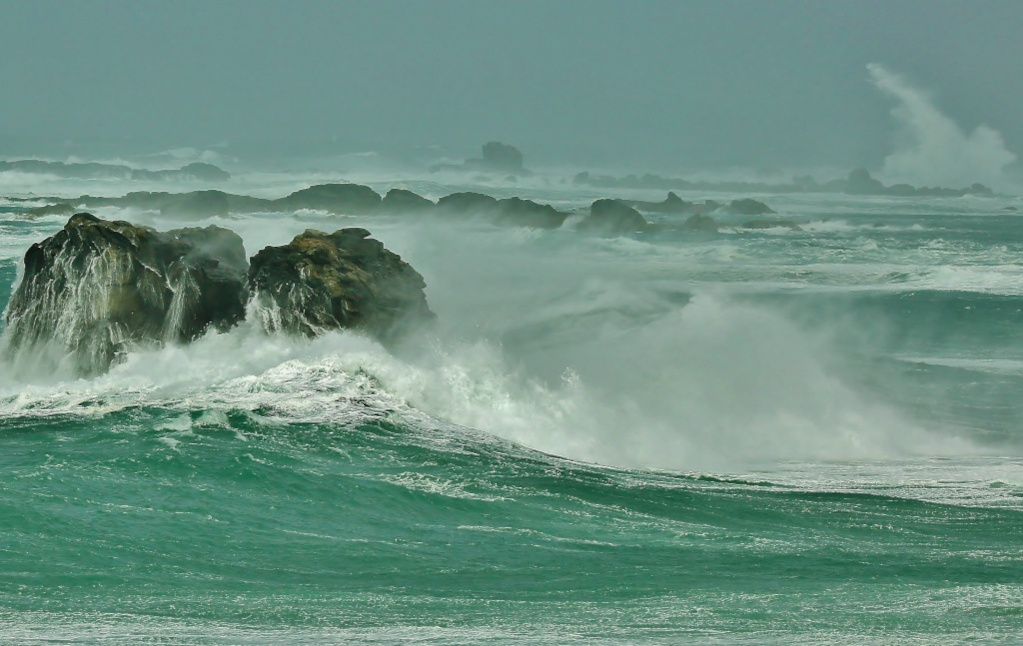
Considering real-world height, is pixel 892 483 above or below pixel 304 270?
below

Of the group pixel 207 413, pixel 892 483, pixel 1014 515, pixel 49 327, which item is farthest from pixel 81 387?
pixel 1014 515

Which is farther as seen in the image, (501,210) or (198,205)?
(501,210)

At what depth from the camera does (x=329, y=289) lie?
2512 centimetres

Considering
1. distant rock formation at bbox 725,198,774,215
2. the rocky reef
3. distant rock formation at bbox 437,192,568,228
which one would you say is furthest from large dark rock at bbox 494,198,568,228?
the rocky reef

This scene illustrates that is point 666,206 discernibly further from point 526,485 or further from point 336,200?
point 526,485

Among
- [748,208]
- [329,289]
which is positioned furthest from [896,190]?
[329,289]

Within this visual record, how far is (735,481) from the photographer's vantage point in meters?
19.5

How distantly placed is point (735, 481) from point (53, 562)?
10.6m

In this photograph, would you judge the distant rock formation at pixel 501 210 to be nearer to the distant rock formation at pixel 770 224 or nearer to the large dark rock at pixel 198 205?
the large dark rock at pixel 198 205

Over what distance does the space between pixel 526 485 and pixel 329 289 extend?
861cm

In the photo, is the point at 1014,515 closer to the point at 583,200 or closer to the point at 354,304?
the point at 354,304

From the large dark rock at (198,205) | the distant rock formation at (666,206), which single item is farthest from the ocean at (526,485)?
the distant rock formation at (666,206)

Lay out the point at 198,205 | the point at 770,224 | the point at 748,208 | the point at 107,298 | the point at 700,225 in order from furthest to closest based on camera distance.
Result: the point at 748,208 < the point at 770,224 < the point at 700,225 < the point at 198,205 < the point at 107,298

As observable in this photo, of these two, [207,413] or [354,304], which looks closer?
[207,413]
